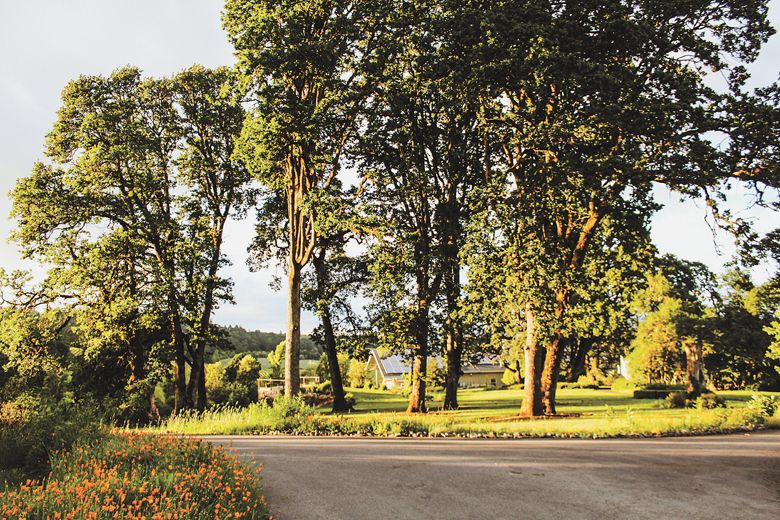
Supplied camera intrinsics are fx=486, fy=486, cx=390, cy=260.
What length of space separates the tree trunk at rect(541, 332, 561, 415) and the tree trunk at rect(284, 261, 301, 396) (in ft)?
36.4

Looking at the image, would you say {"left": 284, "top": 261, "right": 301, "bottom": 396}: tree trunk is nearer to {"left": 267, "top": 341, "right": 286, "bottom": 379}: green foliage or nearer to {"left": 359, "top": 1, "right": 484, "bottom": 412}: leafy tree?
{"left": 359, "top": 1, "right": 484, "bottom": 412}: leafy tree

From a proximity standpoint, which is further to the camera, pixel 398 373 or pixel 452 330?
pixel 398 373

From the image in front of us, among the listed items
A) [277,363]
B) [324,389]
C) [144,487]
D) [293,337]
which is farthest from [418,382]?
[277,363]

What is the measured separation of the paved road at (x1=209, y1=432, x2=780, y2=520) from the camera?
283 inches

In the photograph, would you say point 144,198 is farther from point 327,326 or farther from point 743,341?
point 743,341

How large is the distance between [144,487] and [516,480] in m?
5.88

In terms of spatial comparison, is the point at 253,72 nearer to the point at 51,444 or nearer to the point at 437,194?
the point at 437,194

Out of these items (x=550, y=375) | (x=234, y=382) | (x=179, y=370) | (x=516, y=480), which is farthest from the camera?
(x=234, y=382)

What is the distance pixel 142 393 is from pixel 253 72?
63.5 ft

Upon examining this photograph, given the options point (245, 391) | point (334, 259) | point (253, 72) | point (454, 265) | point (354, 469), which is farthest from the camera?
point (245, 391)

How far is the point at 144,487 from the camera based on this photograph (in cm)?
612

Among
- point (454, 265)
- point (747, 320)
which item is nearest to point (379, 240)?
point (454, 265)

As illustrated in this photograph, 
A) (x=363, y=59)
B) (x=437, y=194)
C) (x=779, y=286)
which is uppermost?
(x=363, y=59)

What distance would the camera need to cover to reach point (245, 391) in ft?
119
